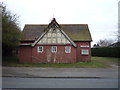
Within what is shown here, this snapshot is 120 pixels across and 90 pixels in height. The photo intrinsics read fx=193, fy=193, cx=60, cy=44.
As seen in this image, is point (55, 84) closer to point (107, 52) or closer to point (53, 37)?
point (53, 37)

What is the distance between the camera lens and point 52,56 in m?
31.4

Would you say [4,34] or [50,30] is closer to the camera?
[4,34]

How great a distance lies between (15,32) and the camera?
30.9 meters

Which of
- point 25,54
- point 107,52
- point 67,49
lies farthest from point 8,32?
point 107,52

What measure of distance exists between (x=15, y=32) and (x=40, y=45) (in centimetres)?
451

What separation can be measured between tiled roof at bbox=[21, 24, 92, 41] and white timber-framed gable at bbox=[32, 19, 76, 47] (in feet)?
10.3

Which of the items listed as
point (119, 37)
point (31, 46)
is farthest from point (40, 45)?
point (119, 37)

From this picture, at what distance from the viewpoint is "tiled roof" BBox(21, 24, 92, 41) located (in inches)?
1388

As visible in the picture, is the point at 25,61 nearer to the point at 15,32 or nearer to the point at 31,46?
the point at 31,46

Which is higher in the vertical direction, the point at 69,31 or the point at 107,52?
the point at 69,31

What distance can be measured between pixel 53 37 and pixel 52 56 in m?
3.18

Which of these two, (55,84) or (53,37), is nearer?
(55,84)

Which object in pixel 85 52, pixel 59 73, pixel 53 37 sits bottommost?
pixel 59 73

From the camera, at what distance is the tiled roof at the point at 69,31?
35253mm
